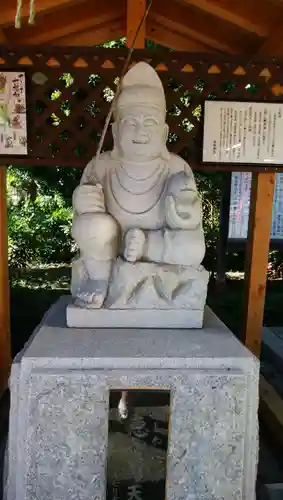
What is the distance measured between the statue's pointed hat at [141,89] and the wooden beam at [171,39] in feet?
5.49

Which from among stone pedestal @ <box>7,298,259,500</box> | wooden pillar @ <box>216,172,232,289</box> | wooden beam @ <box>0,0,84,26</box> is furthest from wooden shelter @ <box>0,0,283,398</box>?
wooden pillar @ <box>216,172,232,289</box>

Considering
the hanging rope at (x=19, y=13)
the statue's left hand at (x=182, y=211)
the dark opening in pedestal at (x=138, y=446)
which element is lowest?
the dark opening in pedestal at (x=138, y=446)

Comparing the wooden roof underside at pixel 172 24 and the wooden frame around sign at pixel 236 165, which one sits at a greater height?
the wooden roof underside at pixel 172 24

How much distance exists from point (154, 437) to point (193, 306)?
62 cm

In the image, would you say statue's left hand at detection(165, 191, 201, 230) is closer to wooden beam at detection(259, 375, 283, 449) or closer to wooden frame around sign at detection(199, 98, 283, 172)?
wooden frame around sign at detection(199, 98, 283, 172)

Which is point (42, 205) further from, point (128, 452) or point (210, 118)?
point (128, 452)

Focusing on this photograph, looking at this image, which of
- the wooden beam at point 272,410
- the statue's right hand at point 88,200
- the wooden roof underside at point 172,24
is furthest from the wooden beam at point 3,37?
the wooden beam at point 272,410

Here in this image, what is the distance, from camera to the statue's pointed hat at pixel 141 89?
2.18 m

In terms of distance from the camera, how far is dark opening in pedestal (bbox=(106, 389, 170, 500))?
5.90 ft

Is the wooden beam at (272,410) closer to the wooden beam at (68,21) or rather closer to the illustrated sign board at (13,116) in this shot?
the illustrated sign board at (13,116)

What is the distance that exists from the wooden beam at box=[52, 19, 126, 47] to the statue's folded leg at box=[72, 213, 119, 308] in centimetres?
215

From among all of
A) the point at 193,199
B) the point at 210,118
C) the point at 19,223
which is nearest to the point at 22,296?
the point at 19,223

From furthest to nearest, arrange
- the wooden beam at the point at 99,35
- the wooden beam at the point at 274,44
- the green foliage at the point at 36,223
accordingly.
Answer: the green foliage at the point at 36,223, the wooden beam at the point at 99,35, the wooden beam at the point at 274,44

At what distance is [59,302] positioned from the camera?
8.75 ft
